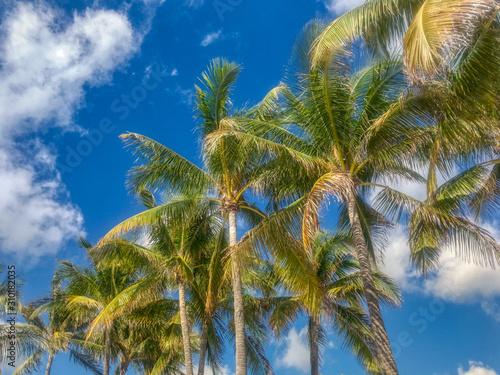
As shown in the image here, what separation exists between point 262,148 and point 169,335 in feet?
38.7

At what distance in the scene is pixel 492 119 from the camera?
8633 millimetres

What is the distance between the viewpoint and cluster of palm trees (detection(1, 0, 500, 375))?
774 centimetres

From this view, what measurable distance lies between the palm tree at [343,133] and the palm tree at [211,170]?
144 cm

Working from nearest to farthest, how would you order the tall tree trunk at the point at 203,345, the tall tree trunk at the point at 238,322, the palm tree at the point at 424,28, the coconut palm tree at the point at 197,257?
the palm tree at the point at 424,28
the tall tree trunk at the point at 238,322
the coconut palm tree at the point at 197,257
the tall tree trunk at the point at 203,345

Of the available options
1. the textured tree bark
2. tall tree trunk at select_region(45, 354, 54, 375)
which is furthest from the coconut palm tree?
tall tree trunk at select_region(45, 354, 54, 375)

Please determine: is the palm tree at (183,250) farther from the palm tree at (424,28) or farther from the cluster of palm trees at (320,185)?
the palm tree at (424,28)

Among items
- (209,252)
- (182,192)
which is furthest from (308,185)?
(209,252)

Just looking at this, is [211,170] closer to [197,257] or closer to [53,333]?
[197,257]

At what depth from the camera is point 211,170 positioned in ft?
44.4

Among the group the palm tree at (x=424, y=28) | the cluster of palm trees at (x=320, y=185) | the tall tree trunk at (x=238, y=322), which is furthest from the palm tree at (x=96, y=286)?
the palm tree at (x=424, y=28)

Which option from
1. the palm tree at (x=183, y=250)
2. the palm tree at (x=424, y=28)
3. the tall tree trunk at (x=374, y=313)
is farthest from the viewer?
the palm tree at (x=183, y=250)

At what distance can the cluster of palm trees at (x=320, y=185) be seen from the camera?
25.4 feet

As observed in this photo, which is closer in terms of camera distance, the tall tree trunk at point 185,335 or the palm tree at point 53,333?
the tall tree trunk at point 185,335

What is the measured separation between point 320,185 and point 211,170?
5.30m
